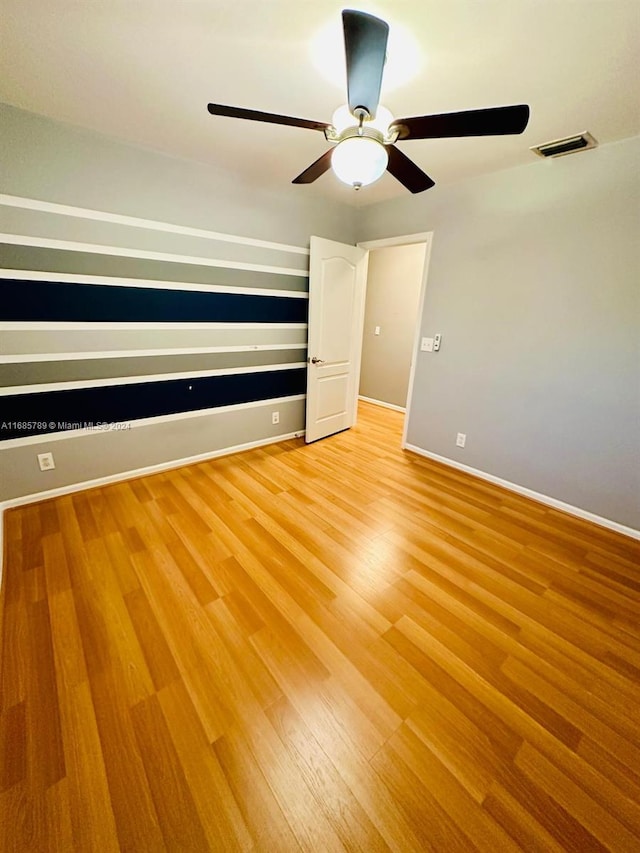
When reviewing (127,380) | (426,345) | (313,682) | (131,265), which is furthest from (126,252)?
(313,682)

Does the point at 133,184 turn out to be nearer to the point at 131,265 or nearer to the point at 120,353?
the point at 131,265

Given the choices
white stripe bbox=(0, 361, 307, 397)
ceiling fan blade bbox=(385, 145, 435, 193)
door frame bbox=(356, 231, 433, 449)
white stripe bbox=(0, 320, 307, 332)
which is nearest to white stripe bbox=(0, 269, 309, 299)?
white stripe bbox=(0, 320, 307, 332)

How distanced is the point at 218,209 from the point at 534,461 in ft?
10.7

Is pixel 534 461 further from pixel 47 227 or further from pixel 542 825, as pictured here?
pixel 47 227

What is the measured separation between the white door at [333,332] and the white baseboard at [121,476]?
2.00 ft

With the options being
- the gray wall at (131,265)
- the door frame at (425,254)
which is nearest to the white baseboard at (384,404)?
the door frame at (425,254)

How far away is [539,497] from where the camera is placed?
2.56m

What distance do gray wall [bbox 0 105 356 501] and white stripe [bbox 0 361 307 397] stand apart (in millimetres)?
11

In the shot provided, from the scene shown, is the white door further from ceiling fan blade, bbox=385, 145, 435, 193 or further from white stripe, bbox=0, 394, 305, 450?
ceiling fan blade, bbox=385, 145, 435, 193

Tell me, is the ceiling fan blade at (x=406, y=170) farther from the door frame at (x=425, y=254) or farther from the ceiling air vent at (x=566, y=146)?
the door frame at (x=425, y=254)

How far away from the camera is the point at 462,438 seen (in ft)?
9.77

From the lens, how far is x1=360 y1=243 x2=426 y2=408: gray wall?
4.43 metres

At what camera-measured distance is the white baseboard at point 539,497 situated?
2.24 metres

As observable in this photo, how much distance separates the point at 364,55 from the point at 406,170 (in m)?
0.60
